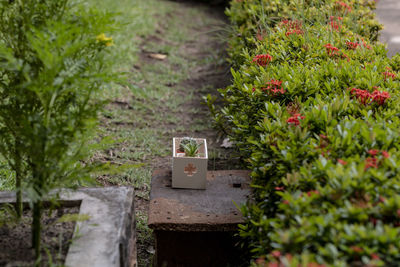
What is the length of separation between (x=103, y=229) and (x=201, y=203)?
78 cm

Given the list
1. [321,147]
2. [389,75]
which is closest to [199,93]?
[389,75]

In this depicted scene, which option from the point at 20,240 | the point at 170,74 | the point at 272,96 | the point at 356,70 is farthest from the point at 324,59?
the point at 170,74

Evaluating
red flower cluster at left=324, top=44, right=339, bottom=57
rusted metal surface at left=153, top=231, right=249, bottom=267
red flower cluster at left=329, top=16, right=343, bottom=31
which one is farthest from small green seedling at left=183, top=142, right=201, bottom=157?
red flower cluster at left=329, top=16, right=343, bottom=31

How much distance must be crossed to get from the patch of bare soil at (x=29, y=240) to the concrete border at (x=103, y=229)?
7 cm

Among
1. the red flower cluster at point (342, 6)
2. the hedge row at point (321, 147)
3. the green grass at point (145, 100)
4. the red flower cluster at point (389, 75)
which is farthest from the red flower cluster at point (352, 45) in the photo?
the green grass at point (145, 100)

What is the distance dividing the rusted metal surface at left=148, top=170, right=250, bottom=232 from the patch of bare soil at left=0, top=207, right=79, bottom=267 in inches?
19.8

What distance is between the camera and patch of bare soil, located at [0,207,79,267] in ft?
6.90

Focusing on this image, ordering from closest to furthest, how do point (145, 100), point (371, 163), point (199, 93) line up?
1. point (371, 163)
2. point (145, 100)
3. point (199, 93)

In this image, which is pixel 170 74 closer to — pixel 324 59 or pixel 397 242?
pixel 324 59

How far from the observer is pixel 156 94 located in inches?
229

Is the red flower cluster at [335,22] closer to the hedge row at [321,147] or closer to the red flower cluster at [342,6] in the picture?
the hedge row at [321,147]

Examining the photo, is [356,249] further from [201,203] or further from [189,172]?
[189,172]

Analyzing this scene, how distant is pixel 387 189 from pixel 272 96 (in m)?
1.22

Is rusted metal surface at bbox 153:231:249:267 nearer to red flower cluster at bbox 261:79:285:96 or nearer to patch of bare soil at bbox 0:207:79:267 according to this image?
patch of bare soil at bbox 0:207:79:267
